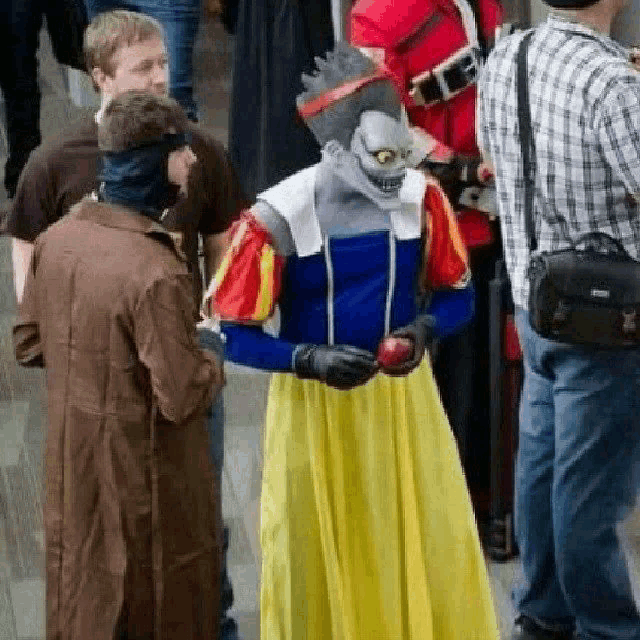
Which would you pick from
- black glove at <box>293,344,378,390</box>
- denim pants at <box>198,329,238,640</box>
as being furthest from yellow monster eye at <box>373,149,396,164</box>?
denim pants at <box>198,329,238,640</box>

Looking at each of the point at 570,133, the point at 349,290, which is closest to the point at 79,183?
the point at 349,290

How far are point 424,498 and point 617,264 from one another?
0.63 m

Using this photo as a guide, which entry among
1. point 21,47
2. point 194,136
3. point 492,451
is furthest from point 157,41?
point 21,47

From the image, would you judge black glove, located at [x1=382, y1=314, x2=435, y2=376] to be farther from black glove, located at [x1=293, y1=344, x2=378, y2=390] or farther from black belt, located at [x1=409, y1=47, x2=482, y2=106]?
black belt, located at [x1=409, y1=47, x2=482, y2=106]

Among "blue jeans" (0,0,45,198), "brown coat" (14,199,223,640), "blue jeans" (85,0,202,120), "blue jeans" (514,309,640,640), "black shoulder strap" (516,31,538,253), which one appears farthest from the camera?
"blue jeans" (0,0,45,198)

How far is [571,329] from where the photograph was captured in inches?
138

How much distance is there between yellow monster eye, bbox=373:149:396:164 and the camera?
3219 mm

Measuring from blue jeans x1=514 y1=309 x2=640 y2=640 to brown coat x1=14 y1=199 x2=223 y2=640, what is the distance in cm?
79

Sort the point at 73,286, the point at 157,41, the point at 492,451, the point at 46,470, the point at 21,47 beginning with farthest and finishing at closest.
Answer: the point at 21,47, the point at 492,451, the point at 157,41, the point at 46,470, the point at 73,286

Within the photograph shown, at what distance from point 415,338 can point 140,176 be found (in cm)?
62

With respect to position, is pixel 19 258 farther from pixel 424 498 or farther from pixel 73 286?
pixel 424 498

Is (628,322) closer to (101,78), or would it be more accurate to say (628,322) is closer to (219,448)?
(219,448)

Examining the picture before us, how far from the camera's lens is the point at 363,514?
3.39m

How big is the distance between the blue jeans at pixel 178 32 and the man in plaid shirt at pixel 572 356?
1.93 m
